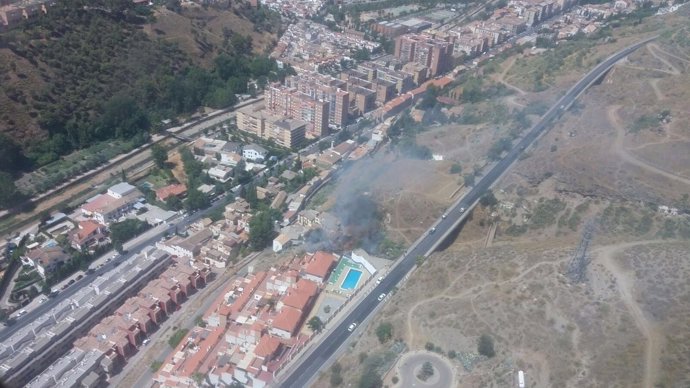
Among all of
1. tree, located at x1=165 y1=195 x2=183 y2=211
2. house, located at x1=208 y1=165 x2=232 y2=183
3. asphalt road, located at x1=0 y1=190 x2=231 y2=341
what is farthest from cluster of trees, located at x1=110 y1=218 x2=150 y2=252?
house, located at x1=208 y1=165 x2=232 y2=183

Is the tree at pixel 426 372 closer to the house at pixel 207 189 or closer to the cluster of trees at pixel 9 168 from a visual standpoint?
the house at pixel 207 189

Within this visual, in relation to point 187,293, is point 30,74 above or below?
above

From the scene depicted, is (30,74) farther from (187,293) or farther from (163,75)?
(187,293)

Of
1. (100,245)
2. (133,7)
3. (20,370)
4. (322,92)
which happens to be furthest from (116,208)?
(133,7)

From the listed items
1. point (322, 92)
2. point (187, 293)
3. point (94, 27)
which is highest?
point (94, 27)

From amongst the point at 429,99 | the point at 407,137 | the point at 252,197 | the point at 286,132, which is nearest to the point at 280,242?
the point at 252,197

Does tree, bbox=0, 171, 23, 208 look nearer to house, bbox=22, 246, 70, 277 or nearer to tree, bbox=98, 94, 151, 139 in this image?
house, bbox=22, 246, 70, 277
